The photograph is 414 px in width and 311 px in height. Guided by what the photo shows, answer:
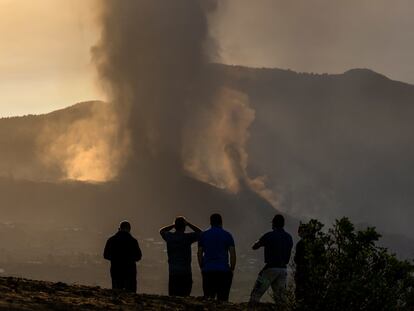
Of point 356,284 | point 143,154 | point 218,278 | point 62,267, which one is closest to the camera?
point 356,284

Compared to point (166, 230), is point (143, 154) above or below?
above

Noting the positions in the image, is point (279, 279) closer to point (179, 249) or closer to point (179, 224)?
point (179, 249)

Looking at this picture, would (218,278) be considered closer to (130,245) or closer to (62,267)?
(130,245)

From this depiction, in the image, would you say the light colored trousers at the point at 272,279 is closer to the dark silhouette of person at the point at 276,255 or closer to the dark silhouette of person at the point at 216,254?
the dark silhouette of person at the point at 276,255

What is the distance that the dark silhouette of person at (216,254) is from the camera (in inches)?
605

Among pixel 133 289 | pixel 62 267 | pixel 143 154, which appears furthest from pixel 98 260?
pixel 133 289

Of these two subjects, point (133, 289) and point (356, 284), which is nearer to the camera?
point (356, 284)

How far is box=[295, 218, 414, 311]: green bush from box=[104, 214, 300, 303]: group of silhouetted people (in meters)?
1.88

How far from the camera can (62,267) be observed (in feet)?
600

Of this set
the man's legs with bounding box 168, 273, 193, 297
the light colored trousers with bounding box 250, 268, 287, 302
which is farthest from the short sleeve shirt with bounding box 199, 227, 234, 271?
the man's legs with bounding box 168, 273, 193, 297

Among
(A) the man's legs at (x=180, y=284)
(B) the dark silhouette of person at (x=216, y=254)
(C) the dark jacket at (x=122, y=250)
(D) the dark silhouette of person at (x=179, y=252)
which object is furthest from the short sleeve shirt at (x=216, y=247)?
(C) the dark jacket at (x=122, y=250)

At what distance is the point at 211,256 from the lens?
15.5m

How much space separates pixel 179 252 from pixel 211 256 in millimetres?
802

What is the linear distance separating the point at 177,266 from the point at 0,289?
399 cm
